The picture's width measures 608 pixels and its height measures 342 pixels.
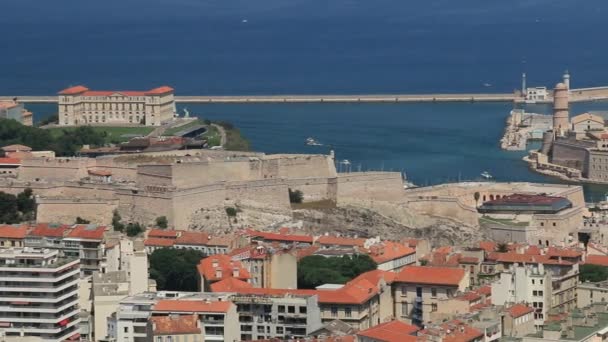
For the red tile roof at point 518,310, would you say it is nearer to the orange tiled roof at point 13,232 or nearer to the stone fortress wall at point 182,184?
the orange tiled roof at point 13,232

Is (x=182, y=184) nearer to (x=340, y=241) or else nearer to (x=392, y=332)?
(x=340, y=241)

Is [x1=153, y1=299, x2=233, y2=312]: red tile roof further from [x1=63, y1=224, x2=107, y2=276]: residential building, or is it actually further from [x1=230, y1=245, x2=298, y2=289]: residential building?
[x1=63, y1=224, x2=107, y2=276]: residential building

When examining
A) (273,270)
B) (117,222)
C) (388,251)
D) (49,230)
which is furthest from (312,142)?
(273,270)

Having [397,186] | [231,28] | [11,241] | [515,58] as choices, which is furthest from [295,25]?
[11,241]

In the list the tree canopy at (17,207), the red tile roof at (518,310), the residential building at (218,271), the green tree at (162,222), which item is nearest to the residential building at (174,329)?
the residential building at (218,271)

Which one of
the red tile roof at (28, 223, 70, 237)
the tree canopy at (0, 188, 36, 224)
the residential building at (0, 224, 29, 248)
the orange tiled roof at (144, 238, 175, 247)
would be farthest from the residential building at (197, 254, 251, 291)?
the tree canopy at (0, 188, 36, 224)

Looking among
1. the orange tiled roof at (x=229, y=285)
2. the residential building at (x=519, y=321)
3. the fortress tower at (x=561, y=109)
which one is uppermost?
the fortress tower at (x=561, y=109)
